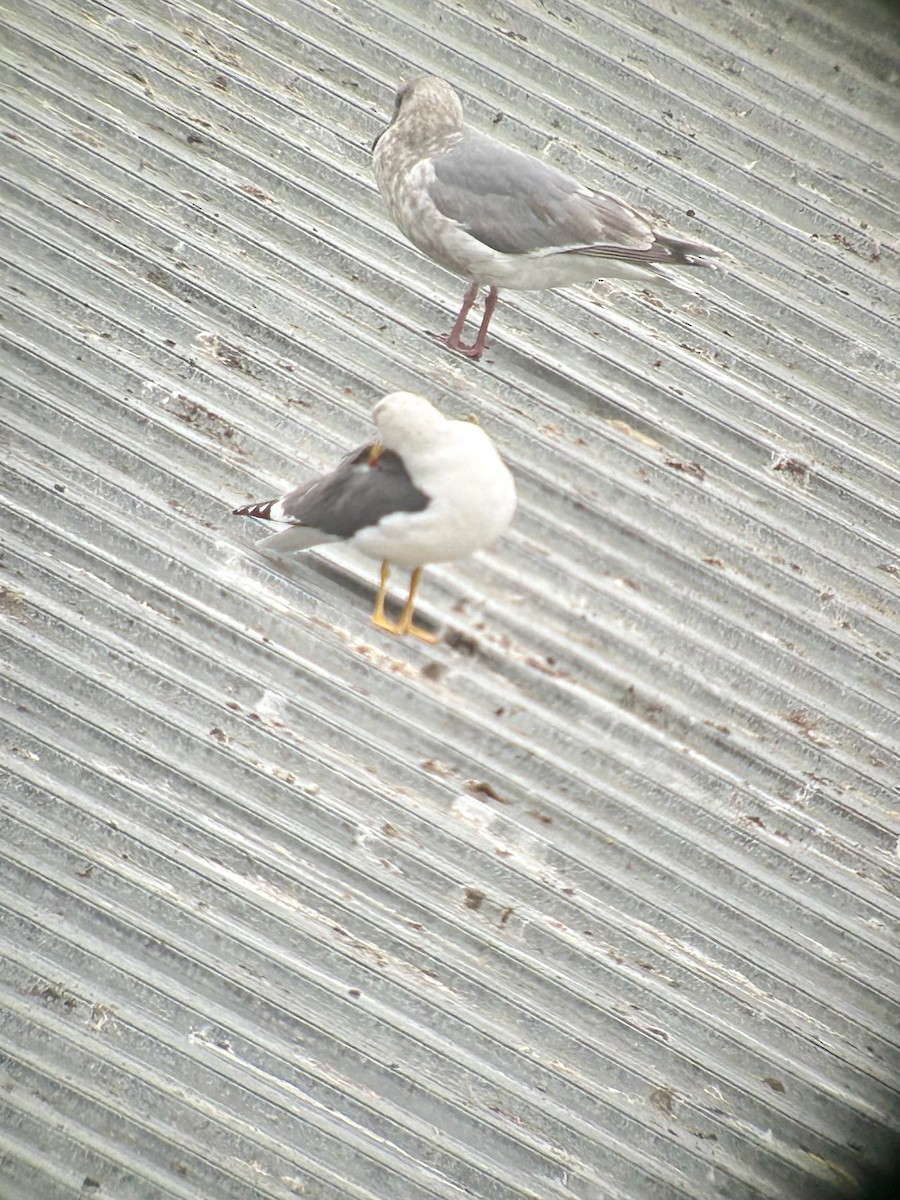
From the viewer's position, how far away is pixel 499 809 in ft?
7.59

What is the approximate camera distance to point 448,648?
7.98 ft

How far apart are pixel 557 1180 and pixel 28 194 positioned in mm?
2444

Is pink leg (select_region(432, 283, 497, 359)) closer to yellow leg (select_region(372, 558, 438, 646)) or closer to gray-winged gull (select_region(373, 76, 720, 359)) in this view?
gray-winged gull (select_region(373, 76, 720, 359))

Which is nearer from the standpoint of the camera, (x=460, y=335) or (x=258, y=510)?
(x=258, y=510)

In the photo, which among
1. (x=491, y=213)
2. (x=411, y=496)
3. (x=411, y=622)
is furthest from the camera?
(x=491, y=213)

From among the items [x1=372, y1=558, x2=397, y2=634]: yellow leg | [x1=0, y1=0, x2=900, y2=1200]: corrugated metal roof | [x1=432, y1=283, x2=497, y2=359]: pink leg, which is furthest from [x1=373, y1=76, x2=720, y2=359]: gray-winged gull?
[x1=372, y1=558, x2=397, y2=634]: yellow leg

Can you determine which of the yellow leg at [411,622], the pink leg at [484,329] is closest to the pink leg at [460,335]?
the pink leg at [484,329]

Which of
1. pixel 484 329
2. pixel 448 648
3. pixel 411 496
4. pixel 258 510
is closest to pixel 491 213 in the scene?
pixel 484 329

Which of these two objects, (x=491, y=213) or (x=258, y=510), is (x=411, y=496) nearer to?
(x=258, y=510)

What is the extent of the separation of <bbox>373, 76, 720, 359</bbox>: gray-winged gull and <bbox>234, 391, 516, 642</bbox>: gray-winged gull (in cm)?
44

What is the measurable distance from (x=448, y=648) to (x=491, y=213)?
1073 millimetres

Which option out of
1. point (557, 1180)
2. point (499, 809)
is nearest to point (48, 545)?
point (499, 809)

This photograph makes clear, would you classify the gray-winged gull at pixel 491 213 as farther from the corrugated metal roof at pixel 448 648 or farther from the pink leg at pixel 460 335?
the corrugated metal roof at pixel 448 648

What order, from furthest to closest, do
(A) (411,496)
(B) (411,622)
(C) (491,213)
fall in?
1. (C) (491,213)
2. (B) (411,622)
3. (A) (411,496)
